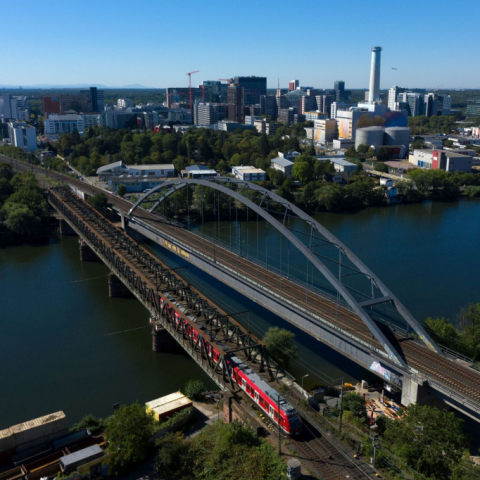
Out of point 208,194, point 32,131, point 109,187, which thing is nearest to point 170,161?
point 109,187

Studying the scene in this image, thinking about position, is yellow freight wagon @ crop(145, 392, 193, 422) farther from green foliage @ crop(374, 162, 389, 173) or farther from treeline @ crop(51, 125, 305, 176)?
green foliage @ crop(374, 162, 389, 173)

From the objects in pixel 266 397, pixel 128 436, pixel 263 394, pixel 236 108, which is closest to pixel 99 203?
pixel 128 436

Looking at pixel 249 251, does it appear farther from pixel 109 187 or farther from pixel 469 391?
pixel 109 187

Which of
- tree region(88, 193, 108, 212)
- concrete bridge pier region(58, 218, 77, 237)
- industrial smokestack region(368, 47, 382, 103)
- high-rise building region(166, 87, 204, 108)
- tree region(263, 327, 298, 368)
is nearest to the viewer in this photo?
tree region(263, 327, 298, 368)

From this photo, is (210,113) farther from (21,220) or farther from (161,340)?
(161,340)

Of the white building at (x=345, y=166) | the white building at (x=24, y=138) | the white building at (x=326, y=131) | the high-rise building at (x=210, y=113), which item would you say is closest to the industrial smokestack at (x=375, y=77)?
the white building at (x=326, y=131)

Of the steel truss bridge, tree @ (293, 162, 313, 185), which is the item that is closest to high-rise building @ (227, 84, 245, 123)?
tree @ (293, 162, 313, 185)

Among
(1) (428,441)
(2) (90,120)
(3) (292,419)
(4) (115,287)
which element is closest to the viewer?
(1) (428,441)
